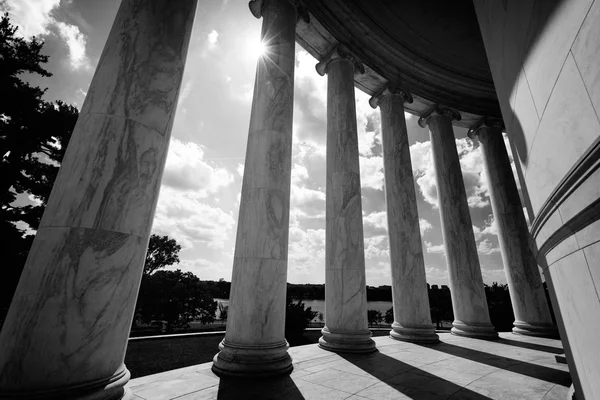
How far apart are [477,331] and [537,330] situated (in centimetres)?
4869

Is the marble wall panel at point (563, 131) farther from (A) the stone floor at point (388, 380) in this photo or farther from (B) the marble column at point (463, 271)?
(B) the marble column at point (463, 271)

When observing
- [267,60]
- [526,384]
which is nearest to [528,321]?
[526,384]

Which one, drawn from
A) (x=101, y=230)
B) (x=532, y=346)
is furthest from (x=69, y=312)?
(x=532, y=346)

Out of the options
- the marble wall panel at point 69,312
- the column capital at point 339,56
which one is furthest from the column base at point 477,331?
the marble wall panel at point 69,312

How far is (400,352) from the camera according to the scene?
4793 inches

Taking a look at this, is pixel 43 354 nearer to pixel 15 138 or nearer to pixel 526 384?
pixel 526 384

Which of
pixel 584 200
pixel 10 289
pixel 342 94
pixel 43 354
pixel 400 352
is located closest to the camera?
pixel 584 200

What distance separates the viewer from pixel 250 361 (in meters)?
82.9

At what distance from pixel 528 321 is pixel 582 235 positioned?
206m

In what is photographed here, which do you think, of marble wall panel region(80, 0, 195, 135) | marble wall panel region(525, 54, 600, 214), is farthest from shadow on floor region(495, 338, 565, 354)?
marble wall panel region(80, 0, 195, 135)

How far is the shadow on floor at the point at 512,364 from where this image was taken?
8438 centimetres

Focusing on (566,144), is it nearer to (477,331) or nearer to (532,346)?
(532,346)

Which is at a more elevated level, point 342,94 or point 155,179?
point 342,94

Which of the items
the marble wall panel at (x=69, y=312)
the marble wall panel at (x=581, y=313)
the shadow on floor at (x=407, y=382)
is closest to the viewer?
the marble wall panel at (x=581, y=313)
